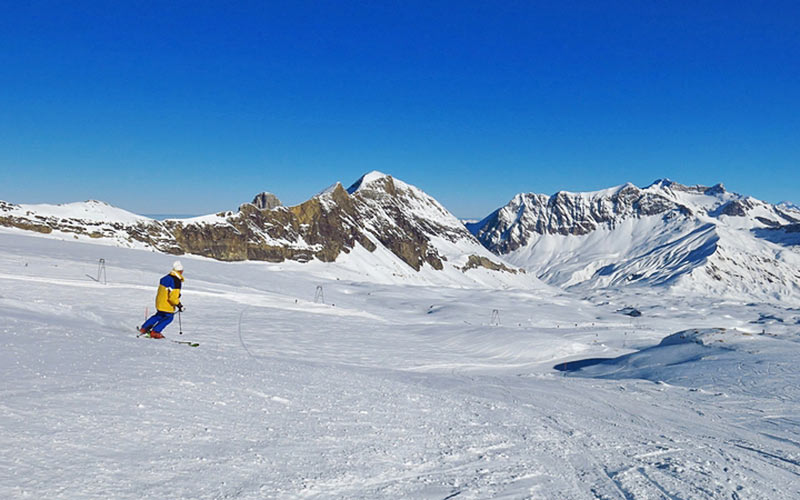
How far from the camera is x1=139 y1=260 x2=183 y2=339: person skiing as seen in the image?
13.4 metres

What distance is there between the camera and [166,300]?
13727 mm

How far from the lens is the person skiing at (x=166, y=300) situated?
1344 cm

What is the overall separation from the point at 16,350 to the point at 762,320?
141667mm

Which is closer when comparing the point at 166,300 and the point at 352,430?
the point at 352,430

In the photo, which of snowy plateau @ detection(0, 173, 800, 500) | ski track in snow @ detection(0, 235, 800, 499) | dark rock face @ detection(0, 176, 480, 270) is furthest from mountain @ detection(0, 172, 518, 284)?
ski track in snow @ detection(0, 235, 800, 499)

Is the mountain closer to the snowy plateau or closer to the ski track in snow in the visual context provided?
the snowy plateau

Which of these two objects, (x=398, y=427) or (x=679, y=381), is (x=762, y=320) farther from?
(x=398, y=427)

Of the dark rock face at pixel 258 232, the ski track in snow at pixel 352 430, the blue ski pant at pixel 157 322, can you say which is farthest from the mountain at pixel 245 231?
the ski track in snow at pixel 352 430


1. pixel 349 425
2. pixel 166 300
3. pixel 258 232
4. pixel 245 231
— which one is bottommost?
pixel 349 425

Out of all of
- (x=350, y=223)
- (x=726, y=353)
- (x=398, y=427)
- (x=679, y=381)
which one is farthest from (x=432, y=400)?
(x=350, y=223)

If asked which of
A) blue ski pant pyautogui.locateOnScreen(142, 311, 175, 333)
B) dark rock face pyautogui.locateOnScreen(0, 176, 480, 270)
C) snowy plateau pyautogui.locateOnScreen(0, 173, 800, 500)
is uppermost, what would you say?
dark rock face pyautogui.locateOnScreen(0, 176, 480, 270)

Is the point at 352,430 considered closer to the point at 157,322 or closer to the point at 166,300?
the point at 166,300

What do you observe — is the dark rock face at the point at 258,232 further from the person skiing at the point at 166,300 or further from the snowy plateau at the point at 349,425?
the person skiing at the point at 166,300

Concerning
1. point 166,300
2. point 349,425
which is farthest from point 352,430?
point 166,300
